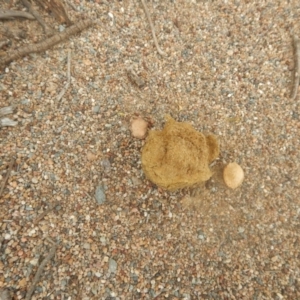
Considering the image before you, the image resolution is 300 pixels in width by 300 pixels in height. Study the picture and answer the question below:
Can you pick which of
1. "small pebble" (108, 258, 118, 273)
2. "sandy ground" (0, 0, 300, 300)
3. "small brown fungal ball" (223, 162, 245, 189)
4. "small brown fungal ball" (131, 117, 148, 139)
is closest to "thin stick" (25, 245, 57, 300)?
"sandy ground" (0, 0, 300, 300)

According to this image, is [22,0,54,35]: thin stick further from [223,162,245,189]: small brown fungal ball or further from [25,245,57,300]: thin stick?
[223,162,245,189]: small brown fungal ball

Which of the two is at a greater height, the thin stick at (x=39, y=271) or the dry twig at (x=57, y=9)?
the dry twig at (x=57, y=9)

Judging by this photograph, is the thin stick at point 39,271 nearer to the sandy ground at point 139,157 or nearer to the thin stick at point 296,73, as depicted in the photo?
the sandy ground at point 139,157

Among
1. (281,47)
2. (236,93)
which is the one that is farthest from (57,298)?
(281,47)

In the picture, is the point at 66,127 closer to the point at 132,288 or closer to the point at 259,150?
the point at 132,288

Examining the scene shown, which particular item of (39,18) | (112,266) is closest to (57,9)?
(39,18)

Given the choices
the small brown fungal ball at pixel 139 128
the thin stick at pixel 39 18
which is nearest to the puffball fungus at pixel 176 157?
the small brown fungal ball at pixel 139 128
